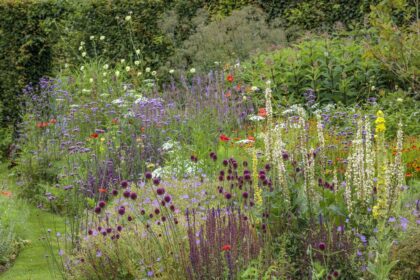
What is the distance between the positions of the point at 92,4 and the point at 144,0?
1.09 meters

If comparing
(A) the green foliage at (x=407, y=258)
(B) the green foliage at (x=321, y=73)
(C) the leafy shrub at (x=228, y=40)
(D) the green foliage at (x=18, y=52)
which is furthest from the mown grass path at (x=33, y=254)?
(C) the leafy shrub at (x=228, y=40)

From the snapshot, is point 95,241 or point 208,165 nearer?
point 95,241

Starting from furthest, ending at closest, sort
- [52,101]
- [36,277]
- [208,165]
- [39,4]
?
[39,4]
[52,101]
[208,165]
[36,277]

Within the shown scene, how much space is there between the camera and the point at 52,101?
35.7 ft

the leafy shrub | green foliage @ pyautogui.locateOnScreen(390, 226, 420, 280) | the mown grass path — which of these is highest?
the leafy shrub

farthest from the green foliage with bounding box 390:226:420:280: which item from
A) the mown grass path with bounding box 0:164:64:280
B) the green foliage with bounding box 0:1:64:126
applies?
the green foliage with bounding box 0:1:64:126

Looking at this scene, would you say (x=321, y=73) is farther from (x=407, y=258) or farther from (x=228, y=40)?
(x=407, y=258)

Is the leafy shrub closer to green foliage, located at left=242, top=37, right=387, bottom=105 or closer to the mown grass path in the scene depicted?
green foliage, located at left=242, top=37, right=387, bottom=105

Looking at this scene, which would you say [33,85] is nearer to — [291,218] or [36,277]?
[36,277]

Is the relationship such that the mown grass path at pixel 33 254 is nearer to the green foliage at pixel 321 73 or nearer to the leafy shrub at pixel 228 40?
the green foliage at pixel 321 73

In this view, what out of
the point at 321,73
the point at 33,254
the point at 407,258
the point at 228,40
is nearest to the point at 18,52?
the point at 228,40

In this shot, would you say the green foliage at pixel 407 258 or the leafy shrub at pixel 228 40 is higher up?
the leafy shrub at pixel 228 40

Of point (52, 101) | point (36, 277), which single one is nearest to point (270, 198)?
point (36, 277)

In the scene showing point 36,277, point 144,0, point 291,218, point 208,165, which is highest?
point 144,0
